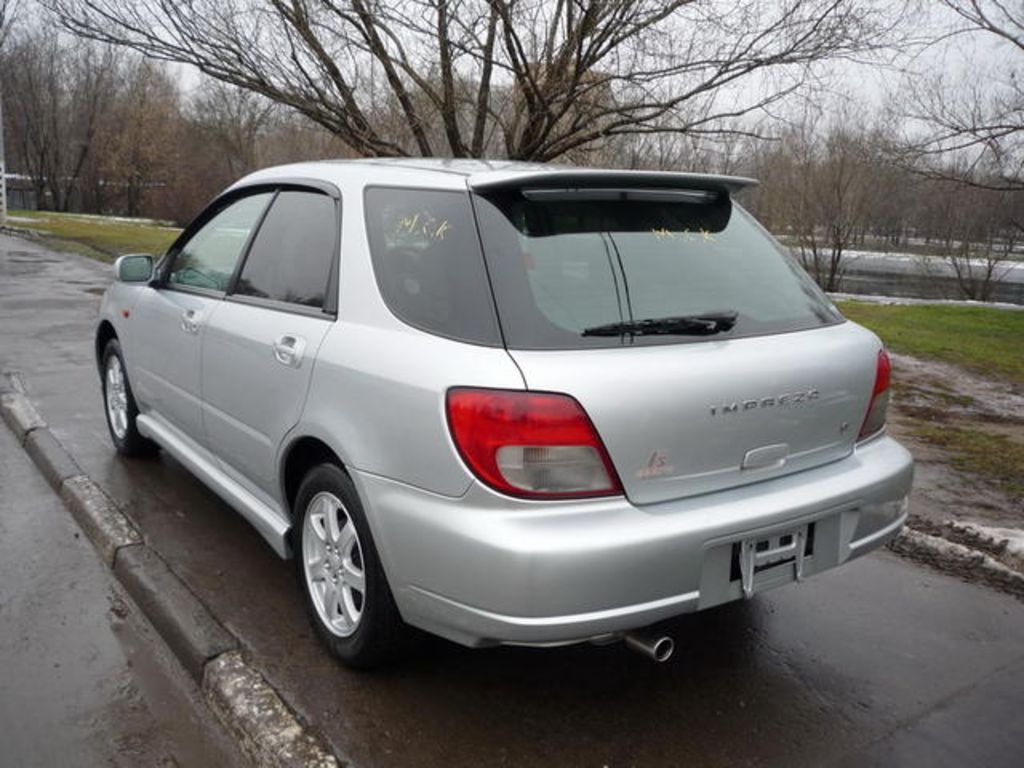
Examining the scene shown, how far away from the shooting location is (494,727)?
8.68 feet

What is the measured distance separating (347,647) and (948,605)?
248 centimetres

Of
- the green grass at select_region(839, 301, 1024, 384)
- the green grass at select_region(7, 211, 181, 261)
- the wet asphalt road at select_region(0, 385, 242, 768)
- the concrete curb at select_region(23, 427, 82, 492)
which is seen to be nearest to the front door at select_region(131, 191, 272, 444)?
the concrete curb at select_region(23, 427, 82, 492)

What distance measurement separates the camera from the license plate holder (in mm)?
2498

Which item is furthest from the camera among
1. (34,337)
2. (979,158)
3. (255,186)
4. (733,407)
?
(979,158)

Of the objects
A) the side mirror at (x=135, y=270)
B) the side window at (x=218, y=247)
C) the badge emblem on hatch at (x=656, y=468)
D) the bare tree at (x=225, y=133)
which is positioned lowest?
the badge emblem on hatch at (x=656, y=468)

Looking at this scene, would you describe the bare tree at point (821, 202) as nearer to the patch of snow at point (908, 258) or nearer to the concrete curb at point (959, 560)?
the patch of snow at point (908, 258)

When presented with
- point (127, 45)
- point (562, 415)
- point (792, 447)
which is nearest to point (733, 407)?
point (792, 447)

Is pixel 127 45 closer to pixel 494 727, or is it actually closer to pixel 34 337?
pixel 34 337

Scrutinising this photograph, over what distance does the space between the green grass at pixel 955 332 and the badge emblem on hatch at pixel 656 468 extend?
7.58 meters

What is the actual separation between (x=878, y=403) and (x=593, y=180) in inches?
51.7

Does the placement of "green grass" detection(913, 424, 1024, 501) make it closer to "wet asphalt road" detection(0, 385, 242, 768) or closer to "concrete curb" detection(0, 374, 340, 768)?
"concrete curb" detection(0, 374, 340, 768)

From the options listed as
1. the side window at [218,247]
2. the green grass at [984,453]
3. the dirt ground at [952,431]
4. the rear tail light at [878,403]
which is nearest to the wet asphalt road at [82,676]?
the side window at [218,247]

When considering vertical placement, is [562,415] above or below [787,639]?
above

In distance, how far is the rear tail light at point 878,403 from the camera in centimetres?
299
